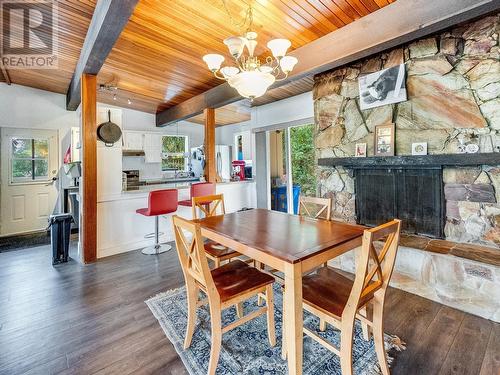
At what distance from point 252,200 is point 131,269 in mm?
3226

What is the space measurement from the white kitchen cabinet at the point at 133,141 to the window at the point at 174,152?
0.70 meters

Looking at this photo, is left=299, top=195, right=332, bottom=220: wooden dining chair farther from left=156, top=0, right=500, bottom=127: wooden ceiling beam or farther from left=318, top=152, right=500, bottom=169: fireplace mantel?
left=156, top=0, right=500, bottom=127: wooden ceiling beam

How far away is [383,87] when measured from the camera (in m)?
3.13

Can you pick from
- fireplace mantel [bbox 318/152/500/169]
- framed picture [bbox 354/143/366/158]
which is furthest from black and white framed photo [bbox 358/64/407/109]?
fireplace mantel [bbox 318/152/500/169]

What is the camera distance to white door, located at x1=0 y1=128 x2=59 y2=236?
4812 mm

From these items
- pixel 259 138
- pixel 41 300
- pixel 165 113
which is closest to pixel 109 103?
pixel 165 113

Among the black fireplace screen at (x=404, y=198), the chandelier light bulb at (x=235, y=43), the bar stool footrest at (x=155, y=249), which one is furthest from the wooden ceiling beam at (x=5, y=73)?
the black fireplace screen at (x=404, y=198)

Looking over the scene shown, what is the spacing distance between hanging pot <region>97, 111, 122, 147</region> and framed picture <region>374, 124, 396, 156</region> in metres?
3.67

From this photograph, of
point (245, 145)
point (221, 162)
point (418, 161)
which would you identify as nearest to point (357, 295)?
point (418, 161)

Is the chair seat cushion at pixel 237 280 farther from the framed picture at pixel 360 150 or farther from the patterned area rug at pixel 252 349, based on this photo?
the framed picture at pixel 360 150

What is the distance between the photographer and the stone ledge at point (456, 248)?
2.24 metres

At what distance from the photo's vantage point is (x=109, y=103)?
19.9 ft

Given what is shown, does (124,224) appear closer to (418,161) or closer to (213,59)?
(213,59)

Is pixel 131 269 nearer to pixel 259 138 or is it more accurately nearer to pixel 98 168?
pixel 98 168
